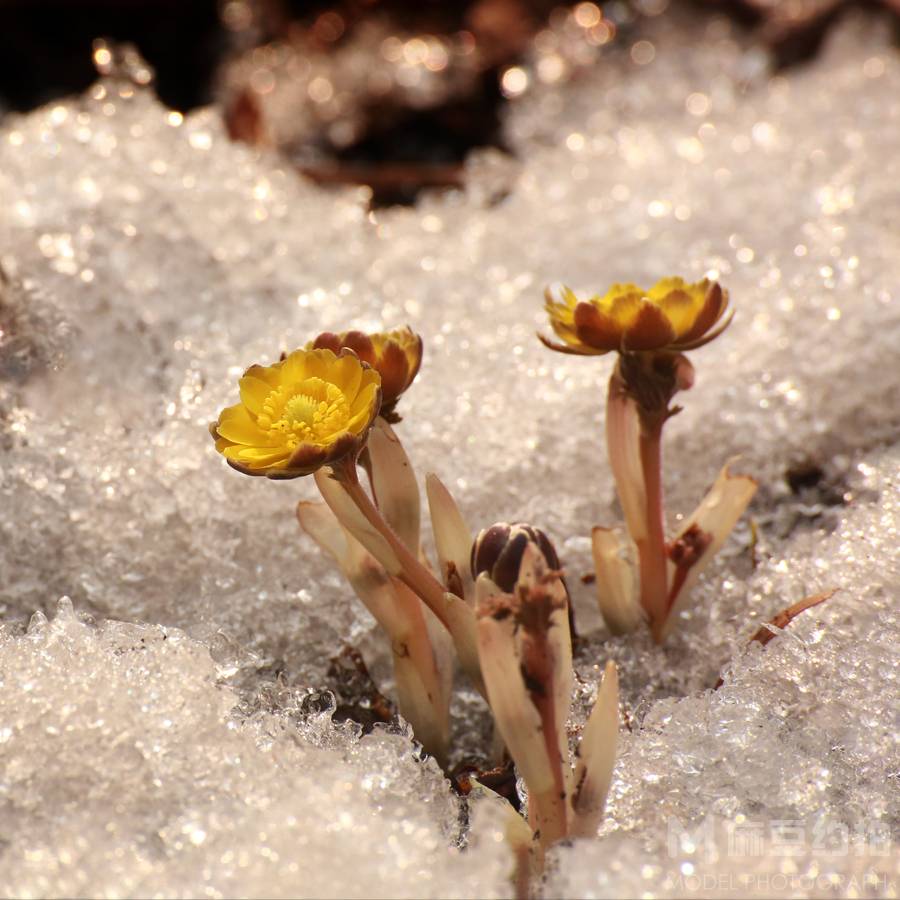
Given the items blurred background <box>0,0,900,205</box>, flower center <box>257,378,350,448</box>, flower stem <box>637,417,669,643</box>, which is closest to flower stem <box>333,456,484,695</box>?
flower center <box>257,378,350,448</box>

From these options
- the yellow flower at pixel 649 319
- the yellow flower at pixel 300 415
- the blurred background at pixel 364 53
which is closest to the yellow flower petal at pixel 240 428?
the yellow flower at pixel 300 415

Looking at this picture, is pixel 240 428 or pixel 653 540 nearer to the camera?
pixel 240 428

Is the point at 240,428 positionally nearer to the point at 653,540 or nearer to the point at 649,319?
the point at 649,319

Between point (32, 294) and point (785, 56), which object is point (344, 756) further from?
point (785, 56)

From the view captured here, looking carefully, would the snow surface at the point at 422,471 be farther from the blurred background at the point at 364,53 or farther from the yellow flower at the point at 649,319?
the blurred background at the point at 364,53

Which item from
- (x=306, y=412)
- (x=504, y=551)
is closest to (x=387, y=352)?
(x=306, y=412)

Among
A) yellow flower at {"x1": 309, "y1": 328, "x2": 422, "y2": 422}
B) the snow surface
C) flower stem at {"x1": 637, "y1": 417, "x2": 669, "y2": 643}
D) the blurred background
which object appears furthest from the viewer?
the blurred background

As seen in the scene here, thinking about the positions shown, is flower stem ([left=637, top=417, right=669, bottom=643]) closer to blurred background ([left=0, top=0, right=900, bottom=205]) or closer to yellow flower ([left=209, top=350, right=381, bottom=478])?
Answer: yellow flower ([left=209, top=350, right=381, bottom=478])

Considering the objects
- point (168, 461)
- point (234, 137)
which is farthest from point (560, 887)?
point (234, 137)
